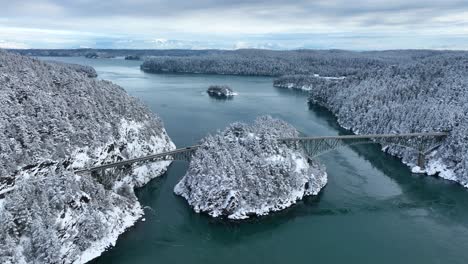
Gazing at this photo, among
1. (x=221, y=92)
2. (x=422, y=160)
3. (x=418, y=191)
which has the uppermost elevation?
(x=221, y=92)

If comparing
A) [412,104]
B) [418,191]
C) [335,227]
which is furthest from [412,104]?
[335,227]

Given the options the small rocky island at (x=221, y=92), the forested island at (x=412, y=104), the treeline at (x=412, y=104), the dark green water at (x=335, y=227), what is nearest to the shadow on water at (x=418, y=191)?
the dark green water at (x=335, y=227)

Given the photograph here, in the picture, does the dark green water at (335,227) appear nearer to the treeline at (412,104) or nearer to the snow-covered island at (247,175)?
the snow-covered island at (247,175)

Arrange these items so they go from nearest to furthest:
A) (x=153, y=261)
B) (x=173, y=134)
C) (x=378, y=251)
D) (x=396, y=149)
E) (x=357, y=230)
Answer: (x=153, y=261)
(x=378, y=251)
(x=357, y=230)
(x=396, y=149)
(x=173, y=134)

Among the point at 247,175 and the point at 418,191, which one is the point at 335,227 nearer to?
the point at 247,175

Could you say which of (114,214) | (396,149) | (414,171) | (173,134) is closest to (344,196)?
(414,171)

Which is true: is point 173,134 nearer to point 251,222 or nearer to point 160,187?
point 160,187
